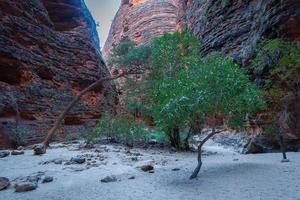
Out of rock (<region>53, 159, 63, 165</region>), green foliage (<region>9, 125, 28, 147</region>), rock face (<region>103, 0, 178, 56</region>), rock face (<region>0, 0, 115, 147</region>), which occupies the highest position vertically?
rock face (<region>103, 0, 178, 56</region>)

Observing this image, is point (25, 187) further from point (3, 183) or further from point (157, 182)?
point (157, 182)

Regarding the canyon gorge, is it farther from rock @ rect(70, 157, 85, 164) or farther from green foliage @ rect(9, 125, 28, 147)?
rock @ rect(70, 157, 85, 164)

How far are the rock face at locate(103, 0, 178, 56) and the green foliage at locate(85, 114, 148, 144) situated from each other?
1140 inches

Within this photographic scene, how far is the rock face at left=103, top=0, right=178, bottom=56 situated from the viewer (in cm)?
4284

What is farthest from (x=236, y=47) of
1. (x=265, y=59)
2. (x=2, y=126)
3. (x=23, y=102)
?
(x=2, y=126)

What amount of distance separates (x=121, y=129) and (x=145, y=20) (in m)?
36.1

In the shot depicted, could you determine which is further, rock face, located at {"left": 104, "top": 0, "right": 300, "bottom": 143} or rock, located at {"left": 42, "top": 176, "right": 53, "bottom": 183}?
rock face, located at {"left": 104, "top": 0, "right": 300, "bottom": 143}

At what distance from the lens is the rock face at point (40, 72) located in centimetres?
1257

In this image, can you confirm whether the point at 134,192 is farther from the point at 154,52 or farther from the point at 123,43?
the point at 123,43

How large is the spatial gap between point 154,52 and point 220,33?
361 inches

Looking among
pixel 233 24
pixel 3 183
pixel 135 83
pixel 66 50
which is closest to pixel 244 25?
pixel 233 24

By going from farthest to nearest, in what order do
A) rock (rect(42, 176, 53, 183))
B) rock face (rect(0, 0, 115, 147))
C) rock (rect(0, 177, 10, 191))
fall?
1. rock face (rect(0, 0, 115, 147))
2. rock (rect(42, 176, 53, 183))
3. rock (rect(0, 177, 10, 191))

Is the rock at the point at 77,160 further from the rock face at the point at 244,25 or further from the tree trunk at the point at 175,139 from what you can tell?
the rock face at the point at 244,25

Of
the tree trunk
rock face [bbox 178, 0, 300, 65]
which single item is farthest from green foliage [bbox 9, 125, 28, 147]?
rock face [bbox 178, 0, 300, 65]
